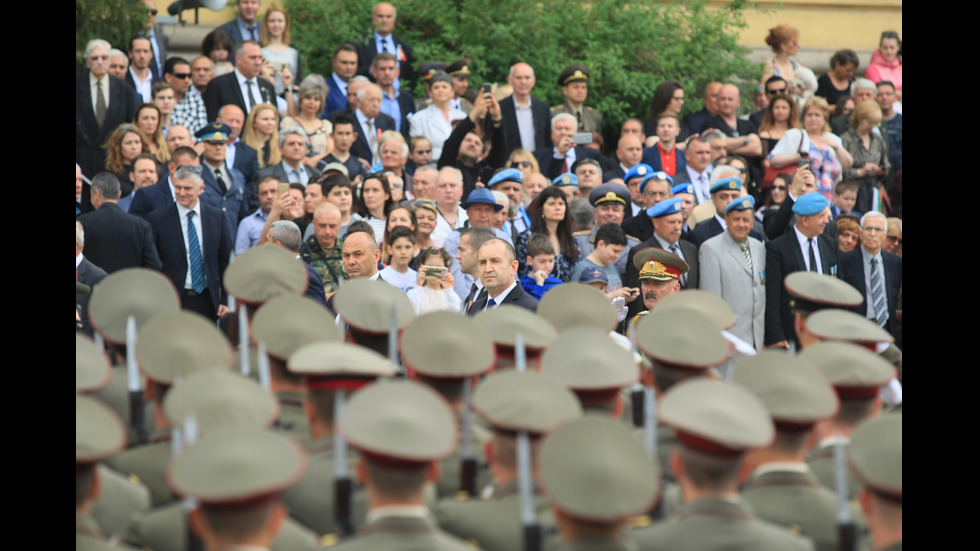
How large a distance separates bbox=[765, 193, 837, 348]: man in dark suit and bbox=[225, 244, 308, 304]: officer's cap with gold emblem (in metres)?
4.92

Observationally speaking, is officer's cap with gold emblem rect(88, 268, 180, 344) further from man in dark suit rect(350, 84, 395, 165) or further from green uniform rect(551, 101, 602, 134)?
green uniform rect(551, 101, 602, 134)

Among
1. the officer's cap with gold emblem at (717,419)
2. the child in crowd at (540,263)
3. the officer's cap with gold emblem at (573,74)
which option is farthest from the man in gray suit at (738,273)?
the officer's cap with gold emblem at (717,419)

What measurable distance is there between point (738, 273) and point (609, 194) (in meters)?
1.15

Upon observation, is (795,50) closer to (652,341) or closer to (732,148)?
(732,148)

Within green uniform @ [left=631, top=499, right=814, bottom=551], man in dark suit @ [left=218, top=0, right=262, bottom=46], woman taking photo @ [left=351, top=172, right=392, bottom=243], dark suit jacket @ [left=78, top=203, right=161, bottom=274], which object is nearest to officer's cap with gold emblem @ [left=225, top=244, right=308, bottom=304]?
green uniform @ [left=631, top=499, right=814, bottom=551]

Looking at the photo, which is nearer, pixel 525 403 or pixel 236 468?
pixel 236 468

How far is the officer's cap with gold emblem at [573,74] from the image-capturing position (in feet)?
41.3

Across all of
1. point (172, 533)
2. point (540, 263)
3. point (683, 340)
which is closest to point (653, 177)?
point (540, 263)

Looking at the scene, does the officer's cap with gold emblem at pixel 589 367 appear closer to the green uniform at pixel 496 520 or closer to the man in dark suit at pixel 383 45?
the green uniform at pixel 496 520

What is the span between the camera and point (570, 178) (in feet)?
35.1

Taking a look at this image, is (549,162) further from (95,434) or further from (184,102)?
(95,434)

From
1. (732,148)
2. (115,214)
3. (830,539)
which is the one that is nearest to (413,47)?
(732,148)

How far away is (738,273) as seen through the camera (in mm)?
9578

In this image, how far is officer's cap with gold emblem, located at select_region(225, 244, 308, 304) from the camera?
541 centimetres
